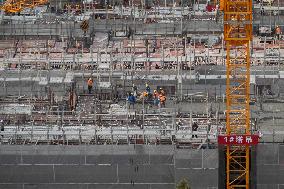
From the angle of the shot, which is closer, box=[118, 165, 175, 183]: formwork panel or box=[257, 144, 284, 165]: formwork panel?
box=[257, 144, 284, 165]: formwork panel

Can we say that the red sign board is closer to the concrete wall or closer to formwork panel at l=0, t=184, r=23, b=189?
the concrete wall

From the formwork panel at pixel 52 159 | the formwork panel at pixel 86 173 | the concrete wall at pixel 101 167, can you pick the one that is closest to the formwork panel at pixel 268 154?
the concrete wall at pixel 101 167

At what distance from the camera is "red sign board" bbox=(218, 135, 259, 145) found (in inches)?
2185

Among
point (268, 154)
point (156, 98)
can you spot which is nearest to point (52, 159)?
point (156, 98)

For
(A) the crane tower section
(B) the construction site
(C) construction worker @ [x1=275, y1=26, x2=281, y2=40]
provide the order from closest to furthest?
(A) the crane tower section
(B) the construction site
(C) construction worker @ [x1=275, y1=26, x2=281, y2=40]

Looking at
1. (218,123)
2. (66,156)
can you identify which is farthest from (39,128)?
(218,123)

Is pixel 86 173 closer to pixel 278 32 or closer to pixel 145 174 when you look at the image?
pixel 145 174

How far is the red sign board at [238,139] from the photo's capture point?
55.5 metres

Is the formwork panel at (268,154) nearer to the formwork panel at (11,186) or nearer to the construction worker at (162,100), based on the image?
the construction worker at (162,100)

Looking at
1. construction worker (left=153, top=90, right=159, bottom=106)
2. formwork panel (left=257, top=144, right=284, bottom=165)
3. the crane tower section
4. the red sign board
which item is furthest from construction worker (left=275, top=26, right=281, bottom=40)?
the red sign board

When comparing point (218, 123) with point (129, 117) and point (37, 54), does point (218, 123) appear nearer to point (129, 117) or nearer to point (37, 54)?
point (129, 117)

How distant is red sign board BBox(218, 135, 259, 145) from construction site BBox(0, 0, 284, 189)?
4cm

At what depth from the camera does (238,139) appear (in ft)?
182

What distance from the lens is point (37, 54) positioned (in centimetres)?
7631
